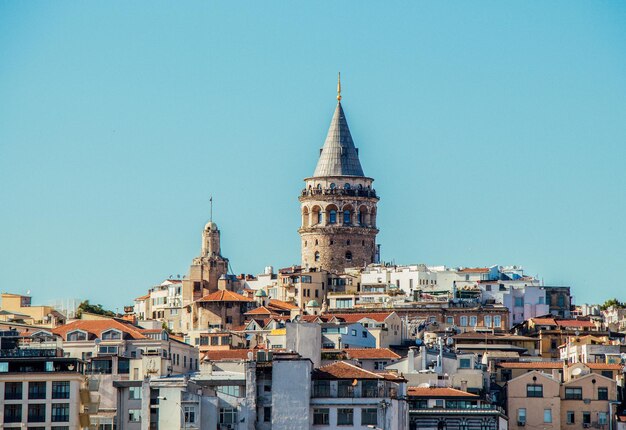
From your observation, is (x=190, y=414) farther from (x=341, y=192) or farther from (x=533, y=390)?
(x=341, y=192)

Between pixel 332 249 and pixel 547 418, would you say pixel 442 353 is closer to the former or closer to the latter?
pixel 547 418

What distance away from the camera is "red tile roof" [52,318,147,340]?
422 ft

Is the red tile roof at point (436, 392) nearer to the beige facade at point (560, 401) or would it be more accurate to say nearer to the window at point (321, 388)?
the beige facade at point (560, 401)

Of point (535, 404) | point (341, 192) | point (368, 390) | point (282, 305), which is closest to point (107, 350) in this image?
point (535, 404)

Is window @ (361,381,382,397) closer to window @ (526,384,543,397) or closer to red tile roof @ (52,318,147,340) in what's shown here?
window @ (526,384,543,397)

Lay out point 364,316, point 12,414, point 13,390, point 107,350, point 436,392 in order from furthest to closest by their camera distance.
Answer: point 364,316 → point 107,350 → point 436,392 → point 13,390 → point 12,414

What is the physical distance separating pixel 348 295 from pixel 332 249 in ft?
45.2

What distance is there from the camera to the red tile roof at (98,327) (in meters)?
129

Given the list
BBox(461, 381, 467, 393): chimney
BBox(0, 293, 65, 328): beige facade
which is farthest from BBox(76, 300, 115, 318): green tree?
BBox(461, 381, 467, 393): chimney

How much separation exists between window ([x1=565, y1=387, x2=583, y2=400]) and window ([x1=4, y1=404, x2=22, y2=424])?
29.0 metres

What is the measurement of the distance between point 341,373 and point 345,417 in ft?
7.52

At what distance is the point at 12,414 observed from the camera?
104m

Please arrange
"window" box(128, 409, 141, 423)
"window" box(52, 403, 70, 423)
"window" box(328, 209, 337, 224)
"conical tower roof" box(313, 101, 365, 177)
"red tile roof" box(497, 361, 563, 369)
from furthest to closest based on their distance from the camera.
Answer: "conical tower roof" box(313, 101, 365, 177) → "window" box(328, 209, 337, 224) → "red tile roof" box(497, 361, 563, 369) → "window" box(128, 409, 141, 423) → "window" box(52, 403, 70, 423)

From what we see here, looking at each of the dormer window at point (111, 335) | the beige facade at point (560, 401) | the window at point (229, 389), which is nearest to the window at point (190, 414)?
the window at point (229, 389)
